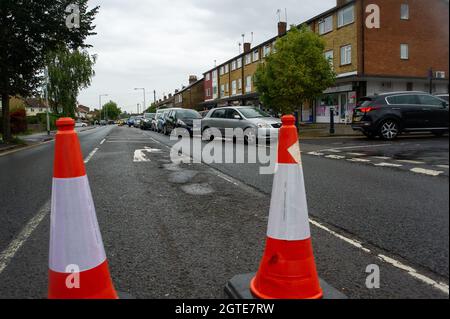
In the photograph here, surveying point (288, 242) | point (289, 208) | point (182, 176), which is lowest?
point (182, 176)

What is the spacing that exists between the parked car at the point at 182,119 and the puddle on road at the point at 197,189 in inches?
625

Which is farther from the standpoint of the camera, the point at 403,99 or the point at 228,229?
the point at 403,99

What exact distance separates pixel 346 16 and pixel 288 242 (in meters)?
29.8

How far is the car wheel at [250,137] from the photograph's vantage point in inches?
614

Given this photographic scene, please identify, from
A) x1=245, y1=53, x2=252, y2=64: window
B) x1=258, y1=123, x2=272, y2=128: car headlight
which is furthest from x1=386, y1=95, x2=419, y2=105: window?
x1=245, y1=53, x2=252, y2=64: window

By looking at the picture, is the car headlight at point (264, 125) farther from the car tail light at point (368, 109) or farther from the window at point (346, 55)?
the window at point (346, 55)

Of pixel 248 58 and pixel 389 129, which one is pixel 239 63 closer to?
pixel 248 58

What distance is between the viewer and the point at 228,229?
4.39 metres

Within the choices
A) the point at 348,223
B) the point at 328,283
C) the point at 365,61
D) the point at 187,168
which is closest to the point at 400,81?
the point at 365,61

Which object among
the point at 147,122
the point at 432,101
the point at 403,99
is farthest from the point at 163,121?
the point at 432,101

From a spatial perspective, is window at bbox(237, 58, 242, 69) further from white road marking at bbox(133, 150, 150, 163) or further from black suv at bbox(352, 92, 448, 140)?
white road marking at bbox(133, 150, 150, 163)

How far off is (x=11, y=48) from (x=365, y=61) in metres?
21.9

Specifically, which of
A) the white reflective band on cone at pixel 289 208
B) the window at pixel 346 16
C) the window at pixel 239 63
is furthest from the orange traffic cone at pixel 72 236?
the window at pixel 239 63

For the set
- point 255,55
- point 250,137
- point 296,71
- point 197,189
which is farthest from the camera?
point 255,55
